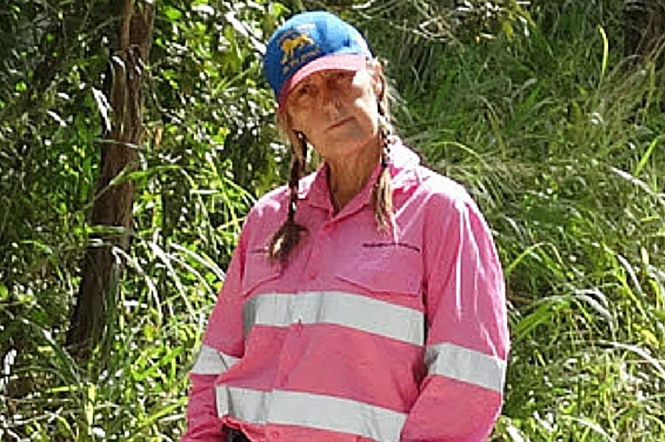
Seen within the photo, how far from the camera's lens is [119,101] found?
416 cm

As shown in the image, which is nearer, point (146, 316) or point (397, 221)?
point (397, 221)

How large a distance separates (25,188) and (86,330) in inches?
17.0

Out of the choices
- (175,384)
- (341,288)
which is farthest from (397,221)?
(175,384)

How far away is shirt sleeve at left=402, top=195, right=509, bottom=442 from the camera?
2.33m

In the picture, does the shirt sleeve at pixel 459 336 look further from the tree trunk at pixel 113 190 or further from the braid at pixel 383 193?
the tree trunk at pixel 113 190

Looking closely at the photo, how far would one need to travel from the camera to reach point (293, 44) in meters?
2.53

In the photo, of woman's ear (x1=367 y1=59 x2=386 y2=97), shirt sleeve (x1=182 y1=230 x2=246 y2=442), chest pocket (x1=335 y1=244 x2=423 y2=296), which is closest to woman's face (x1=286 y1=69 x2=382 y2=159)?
woman's ear (x1=367 y1=59 x2=386 y2=97)

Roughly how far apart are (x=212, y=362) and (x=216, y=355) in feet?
0.05

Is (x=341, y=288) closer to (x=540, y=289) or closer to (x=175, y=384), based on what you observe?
(x=175, y=384)

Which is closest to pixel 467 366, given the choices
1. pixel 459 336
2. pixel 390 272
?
pixel 459 336

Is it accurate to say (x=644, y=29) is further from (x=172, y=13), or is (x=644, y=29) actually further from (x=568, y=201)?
(x=172, y=13)

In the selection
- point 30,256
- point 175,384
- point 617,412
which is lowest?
point 617,412

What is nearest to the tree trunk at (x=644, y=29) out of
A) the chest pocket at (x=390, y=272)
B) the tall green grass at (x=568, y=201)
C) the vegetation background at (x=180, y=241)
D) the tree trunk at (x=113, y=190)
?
the tall green grass at (x=568, y=201)

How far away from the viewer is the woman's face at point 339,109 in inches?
97.7
